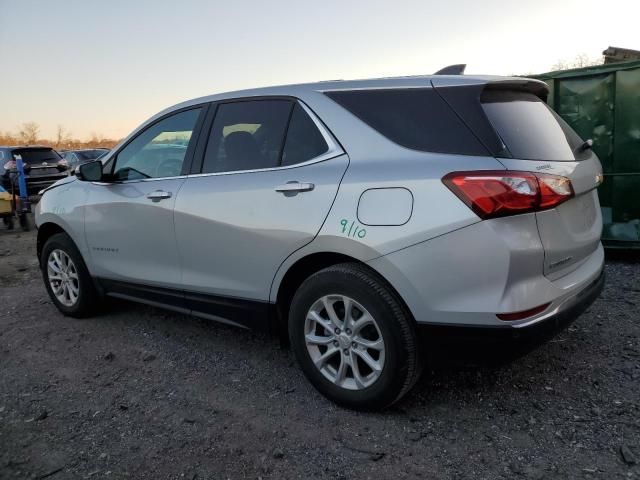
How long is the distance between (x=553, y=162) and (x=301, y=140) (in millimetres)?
1334

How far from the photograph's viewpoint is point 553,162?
8.60 feet

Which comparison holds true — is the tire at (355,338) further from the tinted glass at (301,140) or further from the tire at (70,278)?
the tire at (70,278)

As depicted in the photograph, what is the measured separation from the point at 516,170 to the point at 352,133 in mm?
874

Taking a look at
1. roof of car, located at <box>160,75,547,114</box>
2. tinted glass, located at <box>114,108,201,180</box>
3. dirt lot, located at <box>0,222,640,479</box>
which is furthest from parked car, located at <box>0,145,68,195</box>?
roof of car, located at <box>160,75,547,114</box>

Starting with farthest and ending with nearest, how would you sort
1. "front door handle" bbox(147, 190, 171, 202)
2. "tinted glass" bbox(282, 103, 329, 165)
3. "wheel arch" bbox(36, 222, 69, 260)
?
1. "wheel arch" bbox(36, 222, 69, 260)
2. "front door handle" bbox(147, 190, 171, 202)
3. "tinted glass" bbox(282, 103, 329, 165)

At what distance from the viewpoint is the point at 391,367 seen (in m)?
2.65

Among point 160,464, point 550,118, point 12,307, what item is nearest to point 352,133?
point 550,118

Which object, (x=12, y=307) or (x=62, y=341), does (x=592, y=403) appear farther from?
(x=12, y=307)

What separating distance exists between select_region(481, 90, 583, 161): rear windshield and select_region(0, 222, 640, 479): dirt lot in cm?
107

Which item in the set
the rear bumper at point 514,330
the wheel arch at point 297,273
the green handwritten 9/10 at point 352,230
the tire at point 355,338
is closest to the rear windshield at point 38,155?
the wheel arch at point 297,273

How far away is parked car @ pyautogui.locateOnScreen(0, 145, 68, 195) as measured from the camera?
13313 mm

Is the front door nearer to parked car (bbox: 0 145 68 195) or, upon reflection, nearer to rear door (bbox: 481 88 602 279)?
rear door (bbox: 481 88 602 279)

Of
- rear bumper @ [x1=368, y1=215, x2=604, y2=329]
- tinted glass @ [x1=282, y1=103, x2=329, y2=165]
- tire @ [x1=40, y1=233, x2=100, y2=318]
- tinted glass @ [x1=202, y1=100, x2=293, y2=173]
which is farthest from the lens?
tire @ [x1=40, y1=233, x2=100, y2=318]

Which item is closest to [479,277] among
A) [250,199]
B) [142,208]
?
[250,199]
